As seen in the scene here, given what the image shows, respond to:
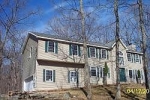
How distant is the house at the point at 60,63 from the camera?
25125 millimetres

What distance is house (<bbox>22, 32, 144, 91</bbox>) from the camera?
82.4 ft

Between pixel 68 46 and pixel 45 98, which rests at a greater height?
pixel 68 46

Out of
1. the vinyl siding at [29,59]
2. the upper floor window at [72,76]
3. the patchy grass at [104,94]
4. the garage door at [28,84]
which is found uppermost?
the vinyl siding at [29,59]

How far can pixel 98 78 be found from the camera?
29.4m

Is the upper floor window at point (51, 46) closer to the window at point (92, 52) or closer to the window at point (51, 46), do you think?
the window at point (51, 46)

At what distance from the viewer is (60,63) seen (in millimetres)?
26656

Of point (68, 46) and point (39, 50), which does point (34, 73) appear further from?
point (68, 46)

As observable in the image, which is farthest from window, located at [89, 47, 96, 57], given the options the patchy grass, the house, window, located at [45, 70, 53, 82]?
window, located at [45, 70, 53, 82]

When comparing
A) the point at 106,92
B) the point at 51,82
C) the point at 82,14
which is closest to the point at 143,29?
the point at 82,14

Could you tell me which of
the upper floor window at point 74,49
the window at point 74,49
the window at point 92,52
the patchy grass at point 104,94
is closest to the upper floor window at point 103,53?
the window at point 92,52

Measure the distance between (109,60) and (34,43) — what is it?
10314 mm

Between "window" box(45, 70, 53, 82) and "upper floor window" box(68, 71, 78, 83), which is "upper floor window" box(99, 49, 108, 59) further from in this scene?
"window" box(45, 70, 53, 82)

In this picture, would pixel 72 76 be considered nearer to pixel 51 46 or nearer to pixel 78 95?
pixel 51 46

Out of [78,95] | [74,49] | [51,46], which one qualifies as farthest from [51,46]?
[78,95]
